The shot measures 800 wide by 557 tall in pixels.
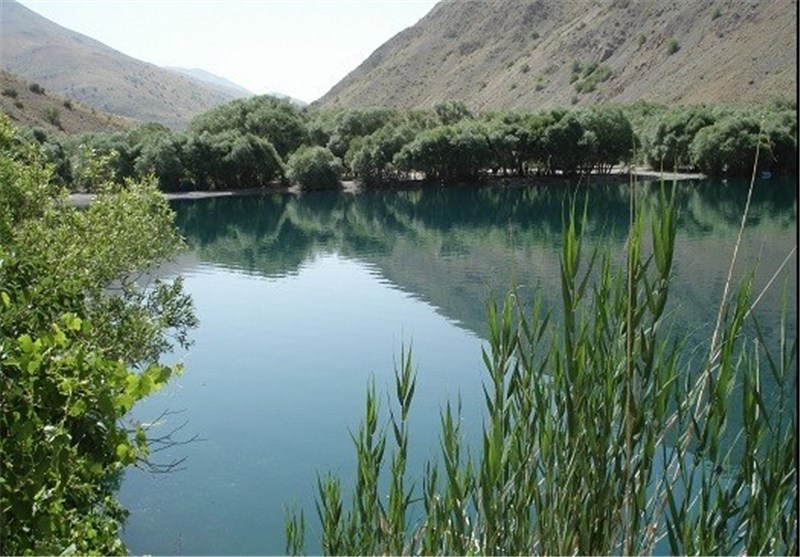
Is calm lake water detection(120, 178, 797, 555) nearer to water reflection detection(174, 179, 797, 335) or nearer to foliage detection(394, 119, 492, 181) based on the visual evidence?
water reflection detection(174, 179, 797, 335)

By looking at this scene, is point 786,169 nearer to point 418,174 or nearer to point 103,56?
point 418,174

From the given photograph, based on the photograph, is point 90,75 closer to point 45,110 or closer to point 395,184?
point 45,110

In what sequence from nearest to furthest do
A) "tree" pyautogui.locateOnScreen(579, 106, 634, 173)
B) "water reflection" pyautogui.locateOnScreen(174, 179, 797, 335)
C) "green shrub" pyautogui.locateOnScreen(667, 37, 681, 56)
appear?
"water reflection" pyautogui.locateOnScreen(174, 179, 797, 335) → "tree" pyautogui.locateOnScreen(579, 106, 634, 173) → "green shrub" pyautogui.locateOnScreen(667, 37, 681, 56)

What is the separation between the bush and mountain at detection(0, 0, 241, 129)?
99.2 metres

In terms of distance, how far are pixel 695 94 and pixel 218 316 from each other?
5565 cm

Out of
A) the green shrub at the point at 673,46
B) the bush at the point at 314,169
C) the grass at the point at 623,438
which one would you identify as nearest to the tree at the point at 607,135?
the bush at the point at 314,169

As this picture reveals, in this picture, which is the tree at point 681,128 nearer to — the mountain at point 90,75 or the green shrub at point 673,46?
the green shrub at point 673,46

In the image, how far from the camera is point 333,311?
84.0 ft

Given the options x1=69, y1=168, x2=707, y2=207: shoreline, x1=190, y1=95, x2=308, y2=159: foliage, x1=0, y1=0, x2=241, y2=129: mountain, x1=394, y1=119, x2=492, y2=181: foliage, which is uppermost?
x1=0, y1=0, x2=241, y2=129: mountain

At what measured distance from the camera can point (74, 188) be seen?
48406 mm

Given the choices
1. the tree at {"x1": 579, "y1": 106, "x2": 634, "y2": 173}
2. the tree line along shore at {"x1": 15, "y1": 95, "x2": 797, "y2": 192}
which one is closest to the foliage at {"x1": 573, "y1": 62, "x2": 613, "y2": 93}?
the tree line along shore at {"x1": 15, "y1": 95, "x2": 797, "y2": 192}

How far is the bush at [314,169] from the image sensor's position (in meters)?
55.5

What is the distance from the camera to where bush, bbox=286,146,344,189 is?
2186 inches

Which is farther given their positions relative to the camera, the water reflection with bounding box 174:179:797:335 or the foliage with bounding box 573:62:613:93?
the foliage with bounding box 573:62:613:93
